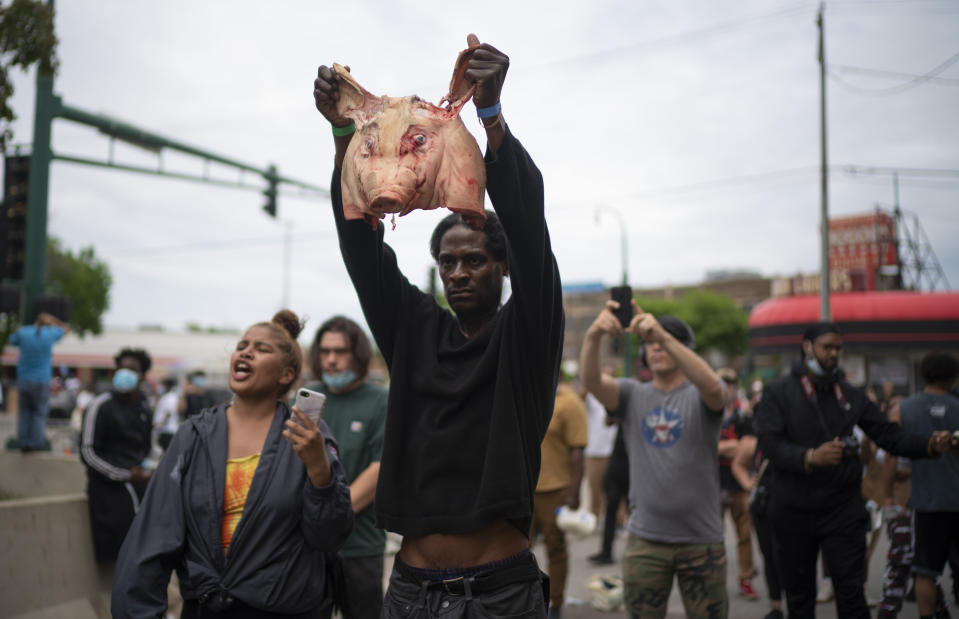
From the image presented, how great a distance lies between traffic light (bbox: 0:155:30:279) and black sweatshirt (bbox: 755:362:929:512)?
9.23 m

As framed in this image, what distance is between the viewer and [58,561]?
492 cm

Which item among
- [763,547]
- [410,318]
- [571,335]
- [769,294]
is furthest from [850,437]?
[571,335]

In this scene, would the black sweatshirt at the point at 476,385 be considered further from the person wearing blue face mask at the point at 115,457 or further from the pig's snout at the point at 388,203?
the person wearing blue face mask at the point at 115,457

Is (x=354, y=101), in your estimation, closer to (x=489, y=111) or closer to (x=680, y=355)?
(x=489, y=111)

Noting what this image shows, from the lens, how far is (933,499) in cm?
550

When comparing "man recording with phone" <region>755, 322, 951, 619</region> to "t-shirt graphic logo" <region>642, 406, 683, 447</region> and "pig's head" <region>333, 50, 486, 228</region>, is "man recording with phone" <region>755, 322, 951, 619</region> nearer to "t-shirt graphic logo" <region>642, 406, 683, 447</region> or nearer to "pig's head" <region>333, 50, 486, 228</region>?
"t-shirt graphic logo" <region>642, 406, 683, 447</region>

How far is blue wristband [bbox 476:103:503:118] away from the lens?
2.04 m

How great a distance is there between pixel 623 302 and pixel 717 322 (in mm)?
47507

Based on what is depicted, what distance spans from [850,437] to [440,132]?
→ 13.5ft

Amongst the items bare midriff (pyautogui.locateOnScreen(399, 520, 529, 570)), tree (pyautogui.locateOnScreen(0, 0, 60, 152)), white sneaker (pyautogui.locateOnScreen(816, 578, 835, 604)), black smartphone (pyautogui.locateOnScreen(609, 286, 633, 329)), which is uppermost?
tree (pyautogui.locateOnScreen(0, 0, 60, 152))

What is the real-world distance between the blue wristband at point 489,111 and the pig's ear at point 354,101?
35cm

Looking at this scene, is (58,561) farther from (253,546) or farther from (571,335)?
(571,335)

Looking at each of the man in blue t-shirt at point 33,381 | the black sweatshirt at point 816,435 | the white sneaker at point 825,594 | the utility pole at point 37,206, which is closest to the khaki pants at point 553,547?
the black sweatshirt at point 816,435

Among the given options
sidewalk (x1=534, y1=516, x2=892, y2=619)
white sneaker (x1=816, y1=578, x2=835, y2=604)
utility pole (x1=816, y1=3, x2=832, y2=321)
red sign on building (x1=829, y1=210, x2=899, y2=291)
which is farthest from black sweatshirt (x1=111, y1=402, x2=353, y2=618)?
red sign on building (x1=829, y1=210, x2=899, y2=291)
